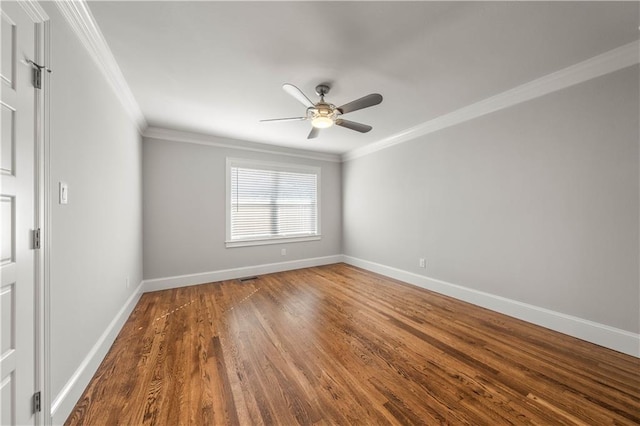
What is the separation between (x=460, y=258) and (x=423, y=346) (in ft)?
5.16

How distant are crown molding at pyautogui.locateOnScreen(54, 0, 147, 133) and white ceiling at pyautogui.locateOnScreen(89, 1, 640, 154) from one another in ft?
0.18

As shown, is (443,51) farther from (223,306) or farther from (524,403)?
(223,306)

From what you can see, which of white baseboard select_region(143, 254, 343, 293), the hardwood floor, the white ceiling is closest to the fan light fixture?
the white ceiling

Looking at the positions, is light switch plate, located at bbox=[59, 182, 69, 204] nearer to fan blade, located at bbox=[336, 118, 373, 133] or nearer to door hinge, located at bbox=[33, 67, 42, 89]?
door hinge, located at bbox=[33, 67, 42, 89]

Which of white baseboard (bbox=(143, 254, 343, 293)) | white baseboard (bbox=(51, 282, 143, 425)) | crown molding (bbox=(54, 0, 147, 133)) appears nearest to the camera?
white baseboard (bbox=(51, 282, 143, 425))

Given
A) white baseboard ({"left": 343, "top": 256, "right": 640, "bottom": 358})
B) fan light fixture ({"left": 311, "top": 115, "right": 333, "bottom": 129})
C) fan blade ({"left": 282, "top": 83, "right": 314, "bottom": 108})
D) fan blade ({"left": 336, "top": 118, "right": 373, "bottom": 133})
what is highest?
fan blade ({"left": 282, "top": 83, "right": 314, "bottom": 108})

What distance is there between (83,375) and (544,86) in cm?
458

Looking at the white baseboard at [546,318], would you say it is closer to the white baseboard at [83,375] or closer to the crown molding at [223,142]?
the crown molding at [223,142]

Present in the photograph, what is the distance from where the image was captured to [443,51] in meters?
1.96

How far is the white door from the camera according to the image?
97cm

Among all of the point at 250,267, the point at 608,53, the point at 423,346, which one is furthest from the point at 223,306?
the point at 608,53

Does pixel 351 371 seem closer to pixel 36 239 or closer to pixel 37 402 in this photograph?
pixel 37 402

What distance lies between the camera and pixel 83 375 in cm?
155

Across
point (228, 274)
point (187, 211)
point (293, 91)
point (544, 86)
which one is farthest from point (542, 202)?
point (187, 211)
